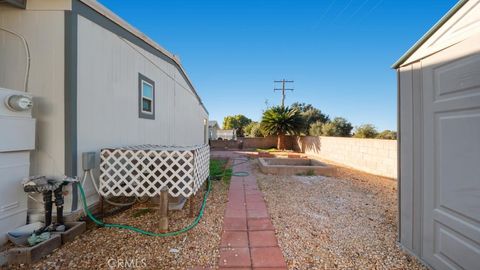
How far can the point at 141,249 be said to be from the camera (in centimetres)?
251

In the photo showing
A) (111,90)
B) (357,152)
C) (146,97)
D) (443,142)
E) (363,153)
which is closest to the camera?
(443,142)

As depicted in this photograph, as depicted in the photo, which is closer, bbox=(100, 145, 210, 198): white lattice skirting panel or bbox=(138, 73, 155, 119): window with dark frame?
bbox=(100, 145, 210, 198): white lattice skirting panel

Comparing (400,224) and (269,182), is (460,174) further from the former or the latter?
(269,182)

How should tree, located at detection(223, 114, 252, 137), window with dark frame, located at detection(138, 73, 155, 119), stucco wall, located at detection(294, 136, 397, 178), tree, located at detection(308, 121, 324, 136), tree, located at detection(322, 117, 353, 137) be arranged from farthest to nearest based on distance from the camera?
tree, located at detection(223, 114, 252, 137)
tree, located at detection(308, 121, 324, 136)
tree, located at detection(322, 117, 353, 137)
stucco wall, located at detection(294, 136, 397, 178)
window with dark frame, located at detection(138, 73, 155, 119)

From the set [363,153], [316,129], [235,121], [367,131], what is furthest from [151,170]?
[235,121]

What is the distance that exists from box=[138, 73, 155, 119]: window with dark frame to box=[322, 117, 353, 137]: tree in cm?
1415

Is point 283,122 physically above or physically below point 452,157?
above

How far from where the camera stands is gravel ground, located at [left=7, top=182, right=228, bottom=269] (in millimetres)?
2232

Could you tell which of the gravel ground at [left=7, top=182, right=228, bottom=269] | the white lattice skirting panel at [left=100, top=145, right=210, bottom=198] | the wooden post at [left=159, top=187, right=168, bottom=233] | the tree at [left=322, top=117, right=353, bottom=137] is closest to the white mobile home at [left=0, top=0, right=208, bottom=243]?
the white lattice skirting panel at [left=100, top=145, right=210, bottom=198]

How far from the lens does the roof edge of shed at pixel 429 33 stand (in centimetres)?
195

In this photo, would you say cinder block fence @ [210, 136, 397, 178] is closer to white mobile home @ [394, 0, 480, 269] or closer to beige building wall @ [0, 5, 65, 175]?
white mobile home @ [394, 0, 480, 269]

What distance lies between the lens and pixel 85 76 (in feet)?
10.9

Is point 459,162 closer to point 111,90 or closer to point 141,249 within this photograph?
point 141,249

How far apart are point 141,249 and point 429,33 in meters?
3.99
